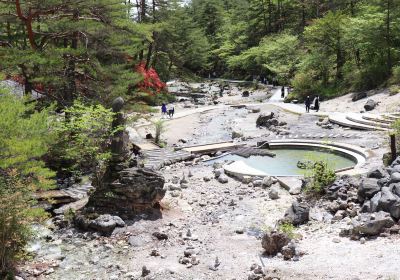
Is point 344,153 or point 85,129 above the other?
point 85,129

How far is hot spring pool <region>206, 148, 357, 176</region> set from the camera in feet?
62.3

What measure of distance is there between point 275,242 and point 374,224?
254cm

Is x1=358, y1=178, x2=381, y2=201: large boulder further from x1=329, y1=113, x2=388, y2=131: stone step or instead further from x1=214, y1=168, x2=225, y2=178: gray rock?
x1=329, y1=113, x2=388, y2=131: stone step

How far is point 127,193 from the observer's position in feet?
44.4

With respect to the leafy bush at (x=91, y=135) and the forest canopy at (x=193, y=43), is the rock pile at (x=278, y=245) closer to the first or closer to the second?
the leafy bush at (x=91, y=135)

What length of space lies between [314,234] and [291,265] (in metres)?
2.21

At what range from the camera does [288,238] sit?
10.5 meters

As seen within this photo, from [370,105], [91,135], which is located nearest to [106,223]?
[91,135]

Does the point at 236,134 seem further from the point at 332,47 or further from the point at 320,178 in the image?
the point at 332,47

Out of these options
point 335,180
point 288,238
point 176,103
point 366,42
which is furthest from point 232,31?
point 288,238

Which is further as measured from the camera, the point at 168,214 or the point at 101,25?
the point at 101,25

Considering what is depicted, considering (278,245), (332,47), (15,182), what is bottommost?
(278,245)

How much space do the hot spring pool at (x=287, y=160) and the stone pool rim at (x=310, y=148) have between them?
0.20 m

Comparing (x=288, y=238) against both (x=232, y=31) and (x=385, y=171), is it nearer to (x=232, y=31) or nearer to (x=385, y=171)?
(x=385, y=171)
